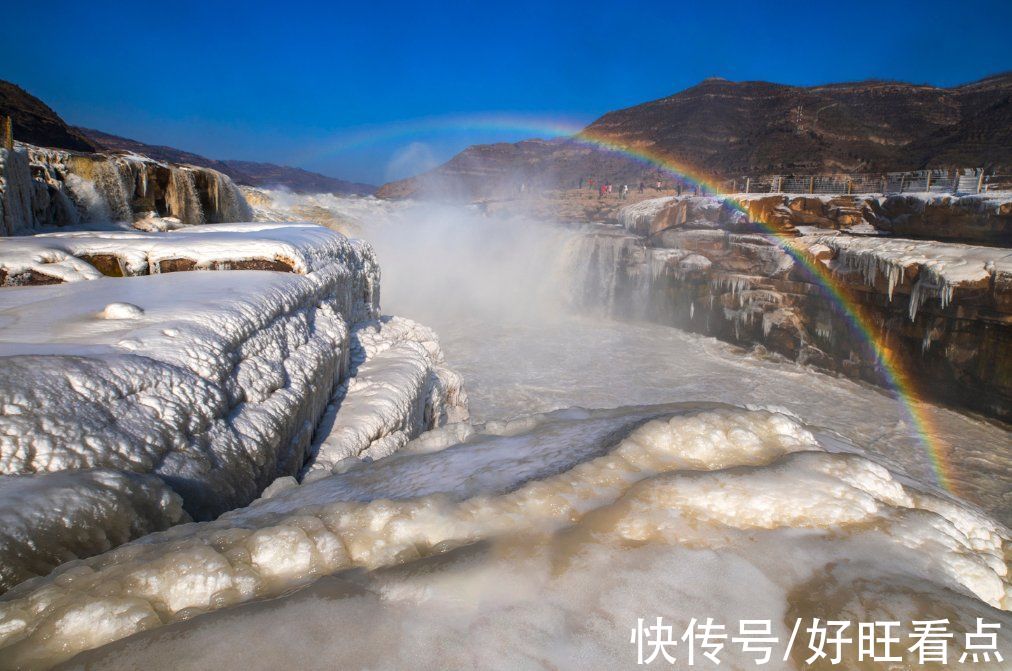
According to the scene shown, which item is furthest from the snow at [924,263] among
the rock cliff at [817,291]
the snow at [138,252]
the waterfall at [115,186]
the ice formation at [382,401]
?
the waterfall at [115,186]

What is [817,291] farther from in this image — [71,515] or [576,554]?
[71,515]

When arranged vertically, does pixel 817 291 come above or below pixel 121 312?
below

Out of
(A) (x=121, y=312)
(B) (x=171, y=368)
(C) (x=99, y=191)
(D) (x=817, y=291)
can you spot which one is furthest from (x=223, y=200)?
(D) (x=817, y=291)

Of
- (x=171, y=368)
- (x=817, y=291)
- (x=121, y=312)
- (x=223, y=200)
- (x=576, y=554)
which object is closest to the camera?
(x=576, y=554)

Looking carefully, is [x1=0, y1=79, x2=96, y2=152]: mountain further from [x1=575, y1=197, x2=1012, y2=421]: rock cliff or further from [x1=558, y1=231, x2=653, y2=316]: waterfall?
[x1=575, y1=197, x2=1012, y2=421]: rock cliff

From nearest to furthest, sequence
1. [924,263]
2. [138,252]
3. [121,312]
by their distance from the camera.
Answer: [121,312] → [138,252] → [924,263]

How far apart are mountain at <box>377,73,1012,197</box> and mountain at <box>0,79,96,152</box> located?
93.9ft

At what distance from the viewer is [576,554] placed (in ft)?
4.70

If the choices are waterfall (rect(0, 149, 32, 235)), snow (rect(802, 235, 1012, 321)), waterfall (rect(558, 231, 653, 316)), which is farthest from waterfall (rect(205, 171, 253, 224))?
snow (rect(802, 235, 1012, 321))

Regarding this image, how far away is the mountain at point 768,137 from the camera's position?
84.1 ft

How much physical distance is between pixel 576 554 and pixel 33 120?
22.4 meters

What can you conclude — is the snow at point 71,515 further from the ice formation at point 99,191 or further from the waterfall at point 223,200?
the waterfall at point 223,200

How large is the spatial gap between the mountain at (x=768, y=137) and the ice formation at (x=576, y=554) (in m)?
27.3

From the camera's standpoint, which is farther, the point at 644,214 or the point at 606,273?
the point at 644,214
